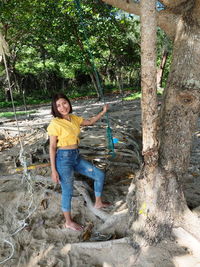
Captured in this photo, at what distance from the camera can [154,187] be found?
6.53ft

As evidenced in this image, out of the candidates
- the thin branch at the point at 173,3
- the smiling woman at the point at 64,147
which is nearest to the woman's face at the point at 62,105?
the smiling woman at the point at 64,147

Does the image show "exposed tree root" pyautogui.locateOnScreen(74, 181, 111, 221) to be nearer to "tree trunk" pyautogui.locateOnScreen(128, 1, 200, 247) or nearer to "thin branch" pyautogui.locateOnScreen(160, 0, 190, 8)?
"tree trunk" pyautogui.locateOnScreen(128, 1, 200, 247)

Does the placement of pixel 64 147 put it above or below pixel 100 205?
above

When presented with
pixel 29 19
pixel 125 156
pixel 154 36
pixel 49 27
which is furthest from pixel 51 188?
pixel 29 19

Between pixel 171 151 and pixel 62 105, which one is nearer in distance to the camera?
pixel 171 151

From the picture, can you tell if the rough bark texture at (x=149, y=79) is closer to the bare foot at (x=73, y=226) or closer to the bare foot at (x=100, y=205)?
the bare foot at (x=100, y=205)

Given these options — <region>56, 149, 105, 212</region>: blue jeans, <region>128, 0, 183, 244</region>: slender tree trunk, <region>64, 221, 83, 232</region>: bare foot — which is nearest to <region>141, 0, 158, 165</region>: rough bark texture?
<region>128, 0, 183, 244</region>: slender tree trunk

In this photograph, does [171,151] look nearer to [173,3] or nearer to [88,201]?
[88,201]

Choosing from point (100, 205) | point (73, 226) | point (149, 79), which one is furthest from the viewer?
point (100, 205)

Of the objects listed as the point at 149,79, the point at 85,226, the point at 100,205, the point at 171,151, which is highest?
the point at 149,79

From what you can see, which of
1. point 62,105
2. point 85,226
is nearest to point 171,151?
point 62,105

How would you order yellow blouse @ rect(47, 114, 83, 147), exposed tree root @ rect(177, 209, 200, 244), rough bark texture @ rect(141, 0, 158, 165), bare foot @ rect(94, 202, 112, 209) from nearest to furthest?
rough bark texture @ rect(141, 0, 158, 165)
exposed tree root @ rect(177, 209, 200, 244)
yellow blouse @ rect(47, 114, 83, 147)
bare foot @ rect(94, 202, 112, 209)

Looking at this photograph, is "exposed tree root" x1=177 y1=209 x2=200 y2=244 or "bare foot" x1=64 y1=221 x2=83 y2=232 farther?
"bare foot" x1=64 y1=221 x2=83 y2=232

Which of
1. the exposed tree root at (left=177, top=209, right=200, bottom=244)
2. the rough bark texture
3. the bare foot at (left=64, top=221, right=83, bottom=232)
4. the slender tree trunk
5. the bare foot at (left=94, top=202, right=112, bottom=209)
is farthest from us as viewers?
the bare foot at (left=94, top=202, right=112, bottom=209)
